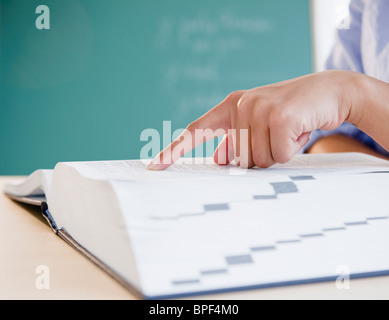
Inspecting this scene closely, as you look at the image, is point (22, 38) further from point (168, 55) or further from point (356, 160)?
point (356, 160)

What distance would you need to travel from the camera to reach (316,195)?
323mm

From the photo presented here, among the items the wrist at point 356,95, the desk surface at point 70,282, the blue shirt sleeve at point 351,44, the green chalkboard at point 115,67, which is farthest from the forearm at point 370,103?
the green chalkboard at point 115,67

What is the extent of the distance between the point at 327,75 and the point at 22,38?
2.68 metres

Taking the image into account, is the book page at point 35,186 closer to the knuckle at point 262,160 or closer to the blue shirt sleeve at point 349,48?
the knuckle at point 262,160

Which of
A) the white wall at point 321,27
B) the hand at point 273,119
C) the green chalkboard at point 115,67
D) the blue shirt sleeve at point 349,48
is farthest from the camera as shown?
the white wall at point 321,27

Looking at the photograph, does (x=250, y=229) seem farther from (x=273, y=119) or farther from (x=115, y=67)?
(x=115, y=67)

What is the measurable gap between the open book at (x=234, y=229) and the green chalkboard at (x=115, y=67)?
2.61 meters

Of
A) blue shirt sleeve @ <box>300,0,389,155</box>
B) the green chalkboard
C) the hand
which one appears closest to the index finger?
the hand

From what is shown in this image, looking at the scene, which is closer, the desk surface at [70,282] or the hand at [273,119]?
the desk surface at [70,282]

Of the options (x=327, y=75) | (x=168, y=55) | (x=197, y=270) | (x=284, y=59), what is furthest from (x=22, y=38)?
(x=197, y=270)

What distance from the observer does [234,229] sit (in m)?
0.29

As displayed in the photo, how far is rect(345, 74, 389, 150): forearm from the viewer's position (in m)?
0.49

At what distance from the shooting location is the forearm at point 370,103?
0.49 meters
